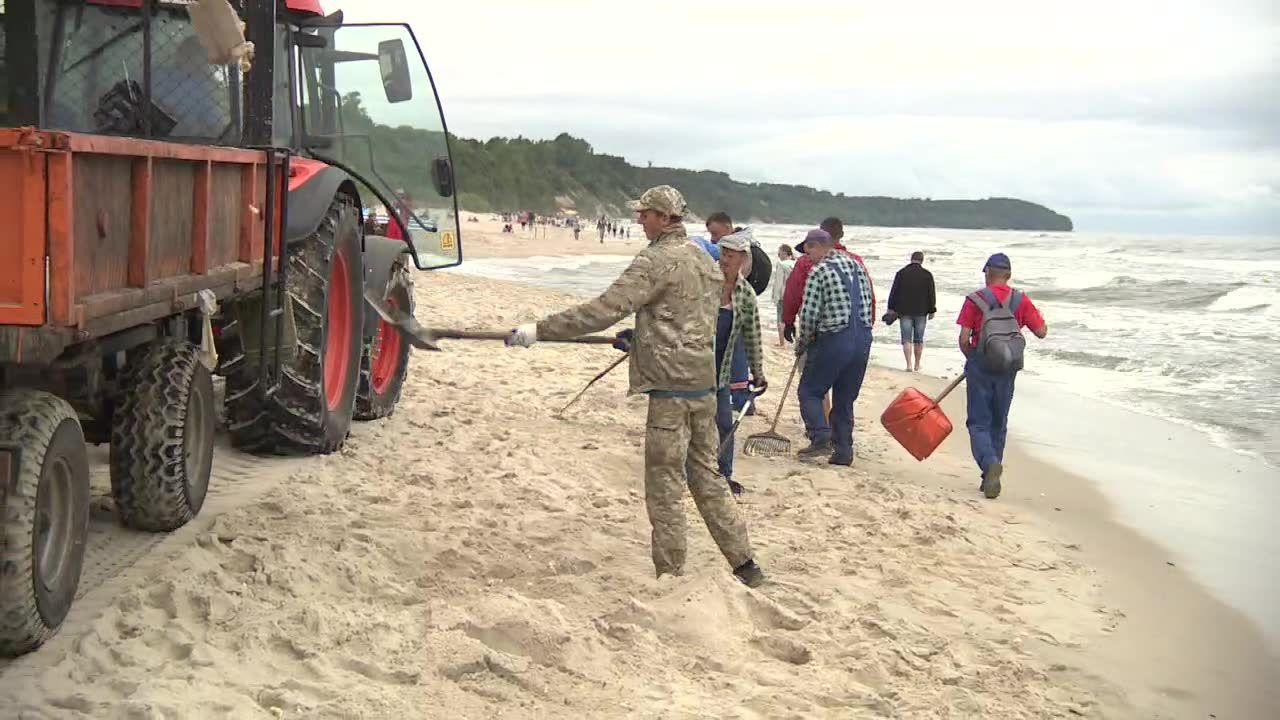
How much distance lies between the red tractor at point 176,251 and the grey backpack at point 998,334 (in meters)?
3.44

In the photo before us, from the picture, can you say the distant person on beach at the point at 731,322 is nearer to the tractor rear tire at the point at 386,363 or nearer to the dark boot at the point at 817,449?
the dark boot at the point at 817,449

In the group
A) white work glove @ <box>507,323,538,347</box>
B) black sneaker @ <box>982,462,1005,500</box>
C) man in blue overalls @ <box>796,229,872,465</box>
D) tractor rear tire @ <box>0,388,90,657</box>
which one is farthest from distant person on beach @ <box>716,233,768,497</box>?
tractor rear tire @ <box>0,388,90,657</box>

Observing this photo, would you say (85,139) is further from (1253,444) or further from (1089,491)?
(1253,444)

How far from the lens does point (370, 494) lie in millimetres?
6430

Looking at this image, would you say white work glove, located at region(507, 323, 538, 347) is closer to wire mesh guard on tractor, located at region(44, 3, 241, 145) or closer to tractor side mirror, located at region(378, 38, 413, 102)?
wire mesh guard on tractor, located at region(44, 3, 241, 145)

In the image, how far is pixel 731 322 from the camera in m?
6.94

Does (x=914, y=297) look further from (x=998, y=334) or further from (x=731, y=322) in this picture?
(x=731, y=322)

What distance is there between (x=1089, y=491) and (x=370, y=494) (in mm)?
4873

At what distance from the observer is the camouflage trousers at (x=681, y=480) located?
5160 millimetres

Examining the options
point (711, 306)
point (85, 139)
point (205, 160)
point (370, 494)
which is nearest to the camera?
point (85, 139)

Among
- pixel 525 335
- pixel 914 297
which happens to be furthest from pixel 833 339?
pixel 914 297

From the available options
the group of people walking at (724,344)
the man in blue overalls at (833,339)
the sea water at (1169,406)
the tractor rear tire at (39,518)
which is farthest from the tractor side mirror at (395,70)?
the sea water at (1169,406)

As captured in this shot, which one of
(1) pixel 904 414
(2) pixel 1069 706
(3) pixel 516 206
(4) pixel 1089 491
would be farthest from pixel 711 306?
(3) pixel 516 206

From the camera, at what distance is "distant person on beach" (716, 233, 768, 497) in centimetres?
685
